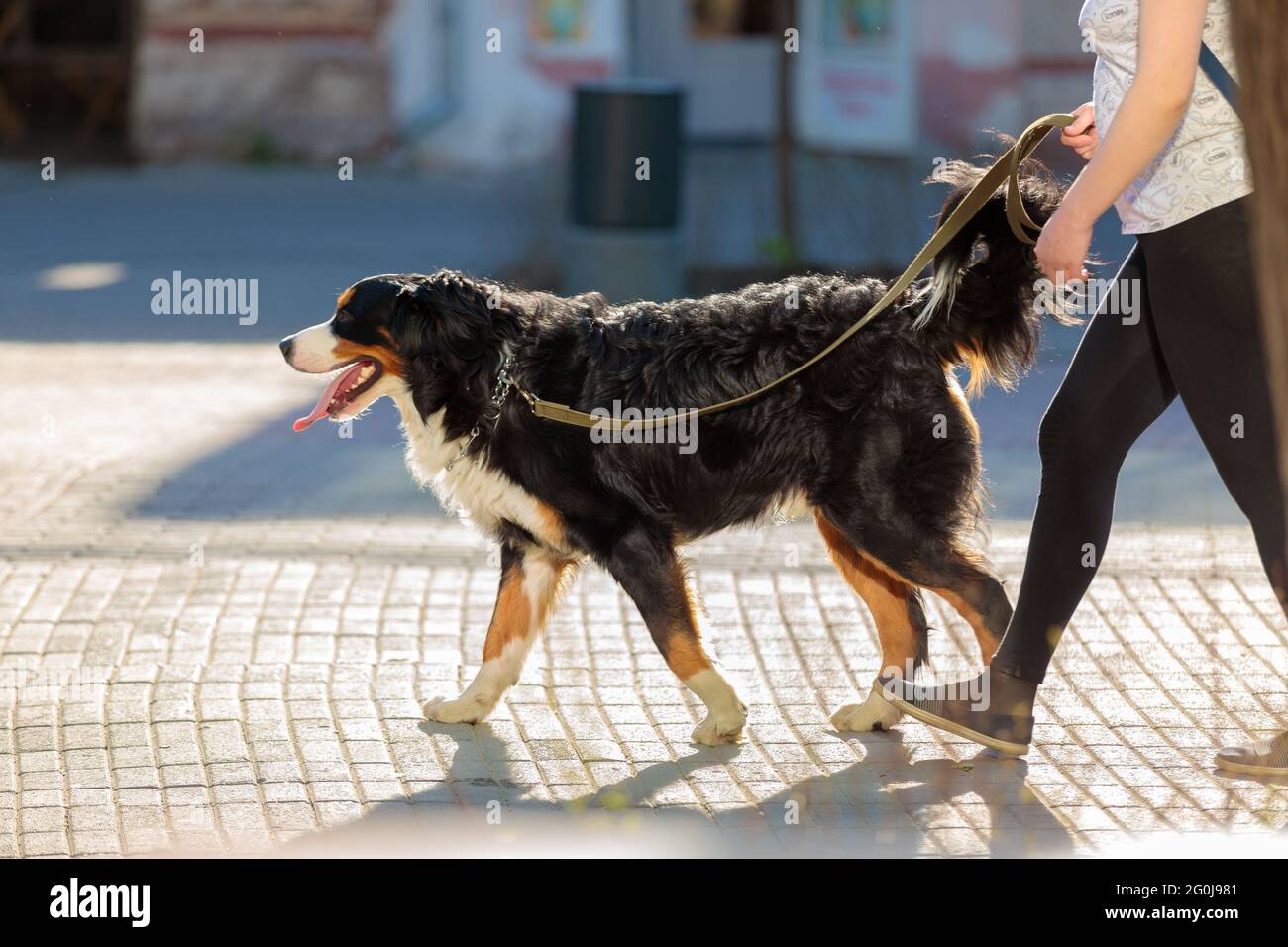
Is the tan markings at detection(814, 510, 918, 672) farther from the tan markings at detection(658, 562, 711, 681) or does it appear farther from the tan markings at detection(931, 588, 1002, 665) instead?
→ the tan markings at detection(658, 562, 711, 681)

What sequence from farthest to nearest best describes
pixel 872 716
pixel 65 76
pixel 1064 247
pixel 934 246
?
pixel 65 76 → pixel 872 716 → pixel 934 246 → pixel 1064 247

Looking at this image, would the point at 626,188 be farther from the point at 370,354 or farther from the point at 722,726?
the point at 722,726

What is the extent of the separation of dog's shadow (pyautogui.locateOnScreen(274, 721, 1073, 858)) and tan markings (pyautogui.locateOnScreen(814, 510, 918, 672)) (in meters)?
0.33

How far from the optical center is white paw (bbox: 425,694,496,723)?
213 inches

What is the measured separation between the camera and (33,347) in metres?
11.7

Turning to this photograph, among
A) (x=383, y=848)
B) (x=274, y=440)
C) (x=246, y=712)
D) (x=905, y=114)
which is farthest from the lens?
(x=905, y=114)

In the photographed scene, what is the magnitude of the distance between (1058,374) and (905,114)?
7.90 metres

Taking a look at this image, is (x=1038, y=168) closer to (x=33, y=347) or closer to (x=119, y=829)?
(x=119, y=829)

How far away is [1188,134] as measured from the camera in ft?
14.4

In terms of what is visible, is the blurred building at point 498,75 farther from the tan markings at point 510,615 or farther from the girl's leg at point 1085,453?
the girl's leg at point 1085,453

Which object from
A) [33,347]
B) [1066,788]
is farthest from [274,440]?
[1066,788]

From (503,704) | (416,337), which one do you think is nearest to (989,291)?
(416,337)

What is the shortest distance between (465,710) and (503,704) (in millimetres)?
226

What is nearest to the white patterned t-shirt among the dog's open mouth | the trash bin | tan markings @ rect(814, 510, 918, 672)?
tan markings @ rect(814, 510, 918, 672)
